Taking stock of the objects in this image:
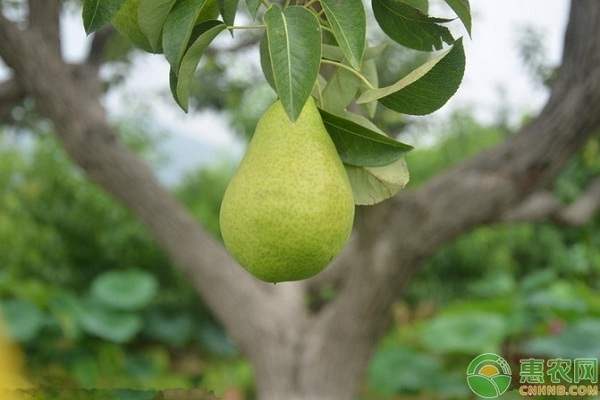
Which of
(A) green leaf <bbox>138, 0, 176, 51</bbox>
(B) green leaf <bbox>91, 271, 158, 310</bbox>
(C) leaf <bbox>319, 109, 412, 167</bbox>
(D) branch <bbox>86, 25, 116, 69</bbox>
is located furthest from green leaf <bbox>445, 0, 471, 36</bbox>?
(B) green leaf <bbox>91, 271, 158, 310</bbox>

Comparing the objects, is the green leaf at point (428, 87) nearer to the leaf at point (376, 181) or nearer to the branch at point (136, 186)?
the leaf at point (376, 181)

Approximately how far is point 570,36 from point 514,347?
2364 millimetres

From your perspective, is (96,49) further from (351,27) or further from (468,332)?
(351,27)

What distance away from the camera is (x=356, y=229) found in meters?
2.45

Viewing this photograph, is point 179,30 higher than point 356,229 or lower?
lower

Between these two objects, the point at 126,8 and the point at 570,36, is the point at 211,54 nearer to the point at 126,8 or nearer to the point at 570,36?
the point at 570,36

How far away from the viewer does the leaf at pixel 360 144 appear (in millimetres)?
575

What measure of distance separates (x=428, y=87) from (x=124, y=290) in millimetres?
3765

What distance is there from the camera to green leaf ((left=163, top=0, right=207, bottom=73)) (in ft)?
1.72

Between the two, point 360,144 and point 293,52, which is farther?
point 360,144

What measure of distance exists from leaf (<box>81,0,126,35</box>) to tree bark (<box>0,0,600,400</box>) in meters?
1.70

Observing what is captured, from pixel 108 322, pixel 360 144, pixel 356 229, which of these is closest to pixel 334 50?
pixel 360 144

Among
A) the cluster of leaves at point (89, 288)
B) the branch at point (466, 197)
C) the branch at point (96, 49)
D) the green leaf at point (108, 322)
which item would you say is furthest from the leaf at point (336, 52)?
the green leaf at point (108, 322)

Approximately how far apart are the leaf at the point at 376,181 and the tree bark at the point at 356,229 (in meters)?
1.53
